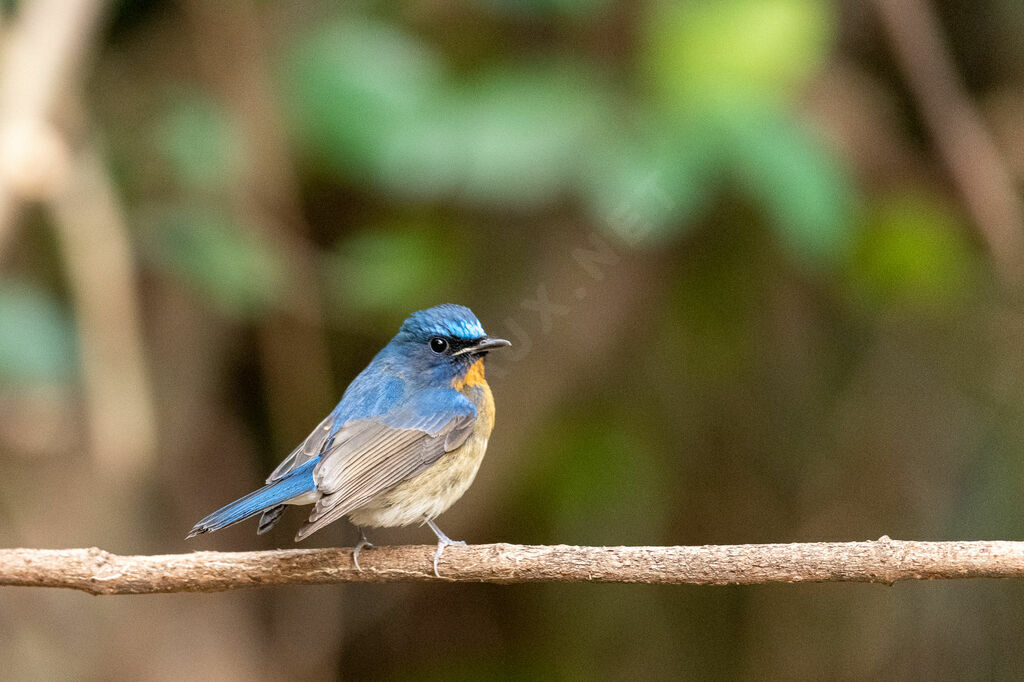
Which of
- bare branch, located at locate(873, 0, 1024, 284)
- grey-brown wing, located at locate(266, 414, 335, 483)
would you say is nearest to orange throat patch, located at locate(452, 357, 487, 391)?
grey-brown wing, located at locate(266, 414, 335, 483)

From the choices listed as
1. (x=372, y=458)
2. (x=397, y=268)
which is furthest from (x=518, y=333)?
(x=372, y=458)

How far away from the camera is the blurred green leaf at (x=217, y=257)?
4.18m

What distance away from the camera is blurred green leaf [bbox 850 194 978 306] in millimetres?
4453

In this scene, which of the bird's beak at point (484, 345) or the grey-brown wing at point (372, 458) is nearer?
the grey-brown wing at point (372, 458)

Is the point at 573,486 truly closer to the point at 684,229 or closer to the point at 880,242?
the point at 684,229

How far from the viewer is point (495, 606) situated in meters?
5.60

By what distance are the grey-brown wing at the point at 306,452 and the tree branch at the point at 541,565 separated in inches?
15.3

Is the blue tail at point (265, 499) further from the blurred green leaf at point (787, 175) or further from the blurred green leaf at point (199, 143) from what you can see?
the blurred green leaf at point (199, 143)

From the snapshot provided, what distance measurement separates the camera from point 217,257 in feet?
13.7

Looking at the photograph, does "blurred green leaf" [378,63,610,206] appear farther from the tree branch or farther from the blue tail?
the tree branch

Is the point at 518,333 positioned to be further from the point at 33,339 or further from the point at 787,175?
the point at 33,339

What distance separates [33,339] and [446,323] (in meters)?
1.80

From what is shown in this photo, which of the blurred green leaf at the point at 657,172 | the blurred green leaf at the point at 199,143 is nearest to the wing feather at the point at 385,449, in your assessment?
the blurred green leaf at the point at 657,172

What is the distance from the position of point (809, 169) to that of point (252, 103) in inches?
97.2
